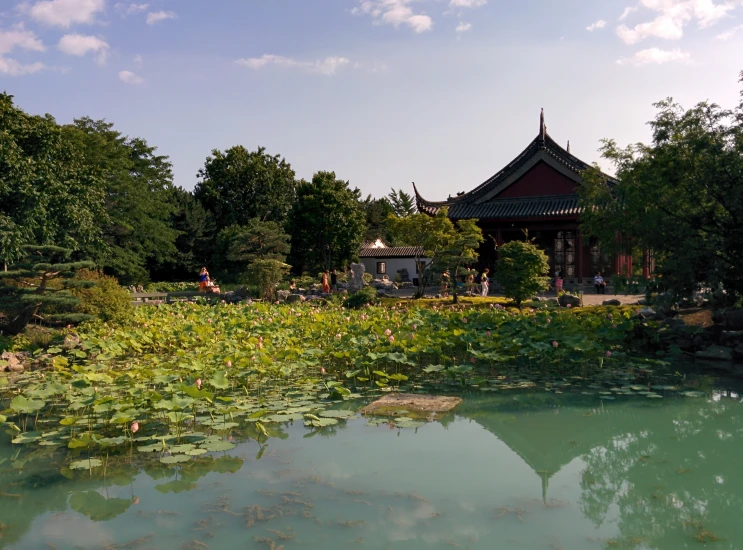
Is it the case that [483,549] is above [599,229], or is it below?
below

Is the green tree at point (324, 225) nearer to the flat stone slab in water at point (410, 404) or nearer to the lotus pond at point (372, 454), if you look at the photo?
the lotus pond at point (372, 454)

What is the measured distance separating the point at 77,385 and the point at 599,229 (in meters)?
9.08

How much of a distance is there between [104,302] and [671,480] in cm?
952

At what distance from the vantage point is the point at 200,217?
105ft

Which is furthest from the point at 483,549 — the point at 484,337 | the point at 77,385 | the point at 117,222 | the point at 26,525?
the point at 117,222

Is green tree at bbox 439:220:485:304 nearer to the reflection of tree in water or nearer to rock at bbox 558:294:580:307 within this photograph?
rock at bbox 558:294:580:307

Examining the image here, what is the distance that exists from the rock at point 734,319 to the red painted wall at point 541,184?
14.2 m

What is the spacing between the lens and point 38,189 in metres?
16.2

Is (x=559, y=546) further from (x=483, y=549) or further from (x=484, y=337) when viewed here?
(x=484, y=337)

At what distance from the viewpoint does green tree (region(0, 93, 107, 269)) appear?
15.3 meters

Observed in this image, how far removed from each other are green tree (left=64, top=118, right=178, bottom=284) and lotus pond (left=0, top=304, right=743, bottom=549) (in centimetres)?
1670

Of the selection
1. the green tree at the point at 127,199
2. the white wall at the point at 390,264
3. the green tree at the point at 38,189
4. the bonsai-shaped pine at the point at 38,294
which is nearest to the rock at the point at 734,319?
the bonsai-shaped pine at the point at 38,294

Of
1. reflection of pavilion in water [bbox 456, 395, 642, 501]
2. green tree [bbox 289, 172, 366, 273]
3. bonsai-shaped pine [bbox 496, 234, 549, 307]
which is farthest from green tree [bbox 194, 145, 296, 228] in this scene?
reflection of pavilion in water [bbox 456, 395, 642, 501]

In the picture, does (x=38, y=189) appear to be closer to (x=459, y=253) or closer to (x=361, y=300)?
(x=361, y=300)
